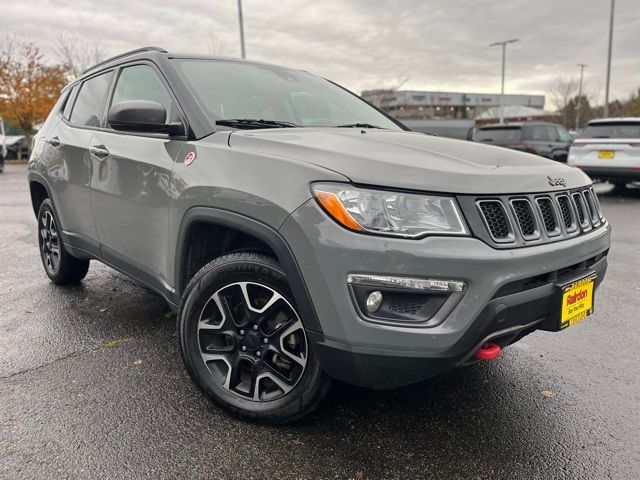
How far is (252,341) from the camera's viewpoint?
235 cm

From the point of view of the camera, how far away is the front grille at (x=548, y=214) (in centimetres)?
217

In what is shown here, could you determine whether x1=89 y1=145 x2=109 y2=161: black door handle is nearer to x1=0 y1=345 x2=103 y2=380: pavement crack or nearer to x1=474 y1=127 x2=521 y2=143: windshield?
x1=0 y1=345 x2=103 y2=380: pavement crack

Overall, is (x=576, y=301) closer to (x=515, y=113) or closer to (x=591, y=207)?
(x=591, y=207)

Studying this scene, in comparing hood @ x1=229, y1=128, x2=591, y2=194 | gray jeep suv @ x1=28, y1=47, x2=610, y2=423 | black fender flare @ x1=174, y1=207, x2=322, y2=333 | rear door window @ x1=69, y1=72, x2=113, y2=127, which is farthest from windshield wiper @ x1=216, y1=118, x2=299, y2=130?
rear door window @ x1=69, y1=72, x2=113, y2=127

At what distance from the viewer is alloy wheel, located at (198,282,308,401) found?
7.42 ft

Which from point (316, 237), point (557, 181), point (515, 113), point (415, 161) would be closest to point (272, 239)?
point (316, 237)

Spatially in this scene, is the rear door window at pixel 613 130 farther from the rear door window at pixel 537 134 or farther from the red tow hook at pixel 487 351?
the red tow hook at pixel 487 351

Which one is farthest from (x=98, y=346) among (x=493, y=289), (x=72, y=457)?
(x=493, y=289)

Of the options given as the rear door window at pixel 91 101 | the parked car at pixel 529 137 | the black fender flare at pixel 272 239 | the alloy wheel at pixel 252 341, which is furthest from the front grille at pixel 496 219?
the parked car at pixel 529 137

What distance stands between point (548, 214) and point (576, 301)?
1.27 feet

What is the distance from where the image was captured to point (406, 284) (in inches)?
73.2

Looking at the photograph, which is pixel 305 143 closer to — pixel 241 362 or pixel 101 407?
pixel 241 362

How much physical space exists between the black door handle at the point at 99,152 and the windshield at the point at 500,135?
11706 millimetres

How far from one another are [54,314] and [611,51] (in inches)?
1103
